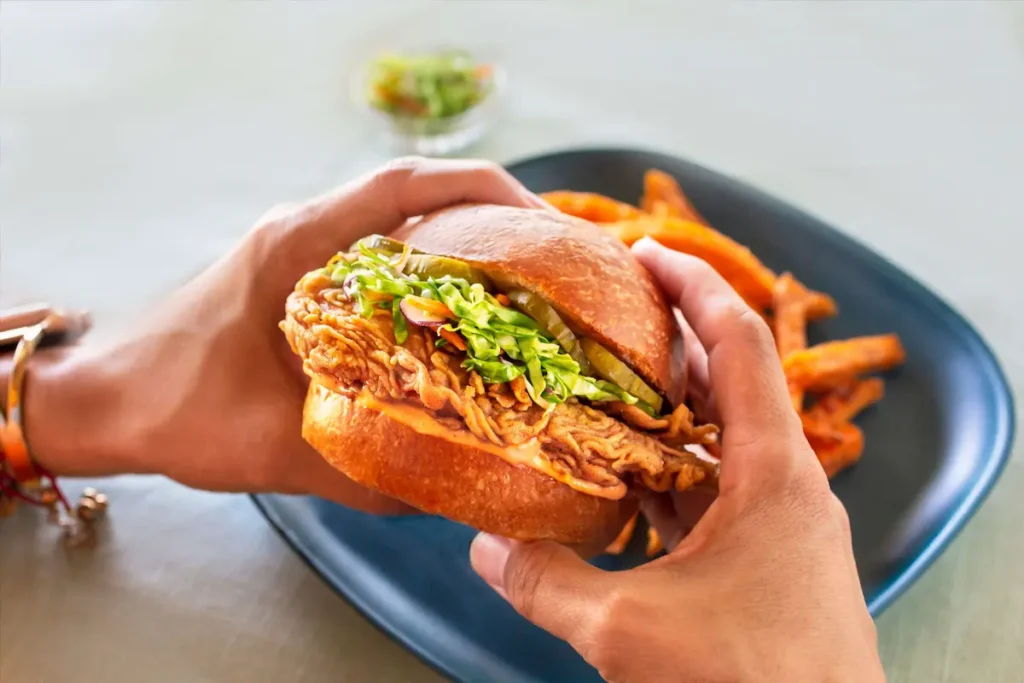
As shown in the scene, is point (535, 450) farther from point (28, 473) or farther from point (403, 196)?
point (28, 473)

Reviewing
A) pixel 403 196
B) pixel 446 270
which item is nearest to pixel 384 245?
pixel 446 270

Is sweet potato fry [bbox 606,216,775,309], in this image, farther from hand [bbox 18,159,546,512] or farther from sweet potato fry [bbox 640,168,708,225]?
hand [bbox 18,159,546,512]

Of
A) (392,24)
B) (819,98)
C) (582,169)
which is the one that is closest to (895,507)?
(582,169)

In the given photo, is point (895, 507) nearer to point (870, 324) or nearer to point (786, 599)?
point (870, 324)

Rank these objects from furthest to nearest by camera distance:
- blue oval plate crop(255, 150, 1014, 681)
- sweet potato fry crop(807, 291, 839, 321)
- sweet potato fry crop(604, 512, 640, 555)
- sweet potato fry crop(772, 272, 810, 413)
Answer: sweet potato fry crop(807, 291, 839, 321) < sweet potato fry crop(772, 272, 810, 413) < sweet potato fry crop(604, 512, 640, 555) < blue oval plate crop(255, 150, 1014, 681)

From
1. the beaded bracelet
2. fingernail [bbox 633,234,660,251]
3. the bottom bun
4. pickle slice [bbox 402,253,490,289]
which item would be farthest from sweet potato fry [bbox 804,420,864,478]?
the beaded bracelet

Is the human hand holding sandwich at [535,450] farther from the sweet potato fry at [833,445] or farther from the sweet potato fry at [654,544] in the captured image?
the sweet potato fry at [833,445]
